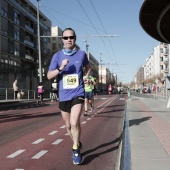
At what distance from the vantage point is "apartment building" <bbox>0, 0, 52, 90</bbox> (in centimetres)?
4862

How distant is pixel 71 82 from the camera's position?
5.39m

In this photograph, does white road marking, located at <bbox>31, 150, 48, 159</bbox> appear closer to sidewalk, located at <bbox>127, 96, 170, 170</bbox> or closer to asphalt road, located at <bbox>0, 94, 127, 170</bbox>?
asphalt road, located at <bbox>0, 94, 127, 170</bbox>

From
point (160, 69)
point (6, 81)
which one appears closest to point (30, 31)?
point (6, 81)

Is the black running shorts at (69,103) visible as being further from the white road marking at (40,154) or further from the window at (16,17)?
the window at (16,17)

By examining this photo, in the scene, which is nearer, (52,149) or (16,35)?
(52,149)

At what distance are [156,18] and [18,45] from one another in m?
44.1

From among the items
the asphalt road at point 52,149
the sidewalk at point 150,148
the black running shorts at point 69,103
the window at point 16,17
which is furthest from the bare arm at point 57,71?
the window at point 16,17

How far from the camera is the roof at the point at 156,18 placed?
11481 millimetres

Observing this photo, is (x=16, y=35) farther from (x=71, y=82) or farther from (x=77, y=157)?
(x=77, y=157)

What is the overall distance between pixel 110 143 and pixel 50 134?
2022mm

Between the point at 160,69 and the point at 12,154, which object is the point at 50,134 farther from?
the point at 160,69

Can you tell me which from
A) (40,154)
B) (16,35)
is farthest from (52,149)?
(16,35)

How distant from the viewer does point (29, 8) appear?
216ft

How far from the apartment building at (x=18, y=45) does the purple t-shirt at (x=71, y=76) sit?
41331mm
